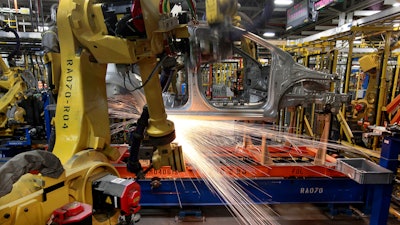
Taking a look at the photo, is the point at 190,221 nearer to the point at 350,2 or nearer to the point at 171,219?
the point at 171,219

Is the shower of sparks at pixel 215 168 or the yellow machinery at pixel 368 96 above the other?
the yellow machinery at pixel 368 96

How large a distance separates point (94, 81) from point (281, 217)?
3.83 meters

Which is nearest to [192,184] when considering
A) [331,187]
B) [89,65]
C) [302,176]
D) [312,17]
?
[302,176]

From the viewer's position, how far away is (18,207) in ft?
3.37

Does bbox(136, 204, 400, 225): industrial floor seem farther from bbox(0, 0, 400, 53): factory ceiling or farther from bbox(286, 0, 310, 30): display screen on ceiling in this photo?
bbox(286, 0, 310, 30): display screen on ceiling

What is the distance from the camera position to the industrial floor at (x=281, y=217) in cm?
399

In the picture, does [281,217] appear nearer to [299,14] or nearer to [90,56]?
[90,56]

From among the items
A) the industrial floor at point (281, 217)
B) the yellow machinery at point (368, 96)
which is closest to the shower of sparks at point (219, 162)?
the industrial floor at point (281, 217)

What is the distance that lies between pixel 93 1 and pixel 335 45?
7.51m

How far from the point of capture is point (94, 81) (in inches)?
68.1

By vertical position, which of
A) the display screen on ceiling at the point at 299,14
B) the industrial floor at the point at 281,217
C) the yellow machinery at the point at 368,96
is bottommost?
the industrial floor at the point at 281,217

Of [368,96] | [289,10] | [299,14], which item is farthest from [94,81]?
[289,10]

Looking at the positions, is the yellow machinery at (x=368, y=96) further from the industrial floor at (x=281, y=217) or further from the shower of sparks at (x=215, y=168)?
the shower of sparks at (x=215, y=168)

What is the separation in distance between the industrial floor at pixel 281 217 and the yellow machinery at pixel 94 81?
2.66 m
